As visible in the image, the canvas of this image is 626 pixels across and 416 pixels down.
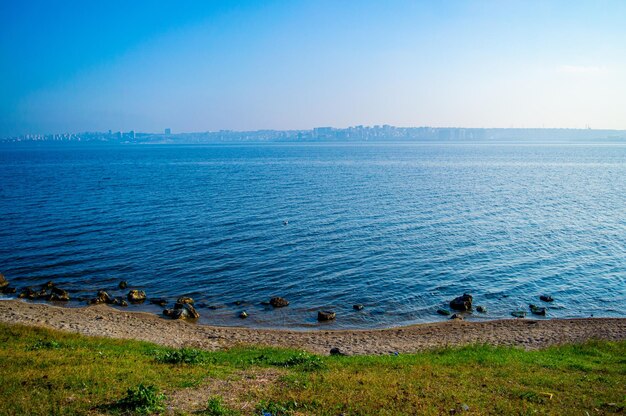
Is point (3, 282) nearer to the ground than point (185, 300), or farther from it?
farther from it

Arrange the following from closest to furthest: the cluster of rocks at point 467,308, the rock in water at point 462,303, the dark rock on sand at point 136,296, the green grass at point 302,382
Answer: the green grass at point 302,382
the cluster of rocks at point 467,308
the rock in water at point 462,303
the dark rock on sand at point 136,296

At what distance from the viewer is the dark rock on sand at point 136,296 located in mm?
34156

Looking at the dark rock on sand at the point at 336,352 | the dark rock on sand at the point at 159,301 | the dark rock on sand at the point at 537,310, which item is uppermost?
the dark rock on sand at the point at 336,352

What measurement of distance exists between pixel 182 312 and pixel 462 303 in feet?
68.5

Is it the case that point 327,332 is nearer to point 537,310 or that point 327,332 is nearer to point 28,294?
point 537,310

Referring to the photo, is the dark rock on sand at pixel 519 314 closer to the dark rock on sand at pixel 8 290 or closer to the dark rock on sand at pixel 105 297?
the dark rock on sand at pixel 105 297

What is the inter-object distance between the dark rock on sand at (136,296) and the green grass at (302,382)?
491 inches

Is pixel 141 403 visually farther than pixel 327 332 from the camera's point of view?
No

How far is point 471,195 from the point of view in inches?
3386

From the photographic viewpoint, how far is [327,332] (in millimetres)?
28844

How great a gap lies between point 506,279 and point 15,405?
3700 centimetres

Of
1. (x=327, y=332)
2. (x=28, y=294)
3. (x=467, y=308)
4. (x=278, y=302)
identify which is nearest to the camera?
(x=327, y=332)

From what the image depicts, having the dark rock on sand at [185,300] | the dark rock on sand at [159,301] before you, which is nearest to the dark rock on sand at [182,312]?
the dark rock on sand at [185,300]

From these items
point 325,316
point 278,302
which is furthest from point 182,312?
point 325,316
